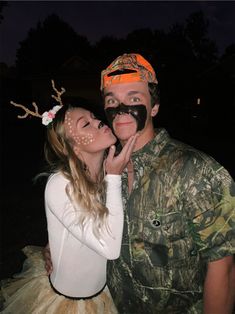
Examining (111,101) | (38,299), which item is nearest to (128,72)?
(111,101)

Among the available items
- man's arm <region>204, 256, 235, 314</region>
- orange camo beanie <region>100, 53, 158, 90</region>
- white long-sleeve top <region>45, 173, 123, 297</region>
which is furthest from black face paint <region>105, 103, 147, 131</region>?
man's arm <region>204, 256, 235, 314</region>

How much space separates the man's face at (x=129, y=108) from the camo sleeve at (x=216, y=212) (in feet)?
2.49

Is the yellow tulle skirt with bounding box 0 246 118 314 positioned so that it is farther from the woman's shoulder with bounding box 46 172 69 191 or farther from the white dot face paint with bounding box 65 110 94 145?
the white dot face paint with bounding box 65 110 94 145

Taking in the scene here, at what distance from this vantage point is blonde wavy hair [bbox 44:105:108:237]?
2.51 meters

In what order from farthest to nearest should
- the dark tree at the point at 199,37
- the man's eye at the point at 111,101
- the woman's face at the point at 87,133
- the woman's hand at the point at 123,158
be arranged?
the dark tree at the point at 199,37
the woman's face at the point at 87,133
the man's eye at the point at 111,101
the woman's hand at the point at 123,158

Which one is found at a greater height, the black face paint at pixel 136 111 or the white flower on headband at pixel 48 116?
the black face paint at pixel 136 111

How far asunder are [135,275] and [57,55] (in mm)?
50113

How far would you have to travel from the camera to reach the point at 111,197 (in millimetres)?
2287

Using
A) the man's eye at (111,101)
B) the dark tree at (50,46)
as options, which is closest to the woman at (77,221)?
the man's eye at (111,101)

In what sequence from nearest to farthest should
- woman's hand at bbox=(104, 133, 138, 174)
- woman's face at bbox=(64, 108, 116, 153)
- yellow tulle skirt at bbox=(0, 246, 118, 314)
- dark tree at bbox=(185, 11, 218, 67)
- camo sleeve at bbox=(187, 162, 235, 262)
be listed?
camo sleeve at bbox=(187, 162, 235, 262) → woman's hand at bbox=(104, 133, 138, 174) → yellow tulle skirt at bbox=(0, 246, 118, 314) → woman's face at bbox=(64, 108, 116, 153) → dark tree at bbox=(185, 11, 218, 67)

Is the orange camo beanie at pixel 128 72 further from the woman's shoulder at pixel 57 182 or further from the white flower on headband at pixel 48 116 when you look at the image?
the woman's shoulder at pixel 57 182

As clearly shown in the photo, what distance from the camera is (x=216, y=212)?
5.97 ft

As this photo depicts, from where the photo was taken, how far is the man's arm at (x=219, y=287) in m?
1.85

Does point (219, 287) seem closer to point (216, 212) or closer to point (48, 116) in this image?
point (216, 212)
